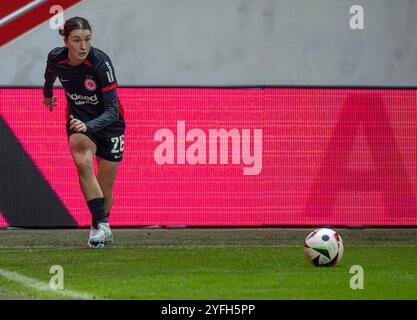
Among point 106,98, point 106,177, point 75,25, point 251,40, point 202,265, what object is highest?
point 251,40

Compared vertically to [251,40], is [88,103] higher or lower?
lower

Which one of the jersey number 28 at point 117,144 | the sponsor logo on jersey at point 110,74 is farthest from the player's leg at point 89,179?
the sponsor logo on jersey at point 110,74

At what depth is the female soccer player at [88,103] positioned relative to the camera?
39.2 feet

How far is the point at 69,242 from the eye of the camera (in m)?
12.9

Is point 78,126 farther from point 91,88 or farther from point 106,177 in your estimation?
point 106,177

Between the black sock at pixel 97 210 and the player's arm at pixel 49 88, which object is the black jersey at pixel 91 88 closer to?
the player's arm at pixel 49 88

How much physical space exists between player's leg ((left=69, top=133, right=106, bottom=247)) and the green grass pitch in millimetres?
175

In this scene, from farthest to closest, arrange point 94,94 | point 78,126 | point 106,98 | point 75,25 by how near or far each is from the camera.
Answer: point 94,94, point 106,98, point 75,25, point 78,126

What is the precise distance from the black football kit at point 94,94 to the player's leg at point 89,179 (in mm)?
97

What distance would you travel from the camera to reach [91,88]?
39.8 ft

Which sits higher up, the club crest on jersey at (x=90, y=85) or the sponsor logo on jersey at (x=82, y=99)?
the club crest on jersey at (x=90, y=85)

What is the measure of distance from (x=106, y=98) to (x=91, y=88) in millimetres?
191

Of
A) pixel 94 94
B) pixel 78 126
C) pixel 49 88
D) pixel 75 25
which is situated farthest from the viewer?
pixel 49 88

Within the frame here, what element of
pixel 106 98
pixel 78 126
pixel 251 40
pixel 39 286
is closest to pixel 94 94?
pixel 106 98
